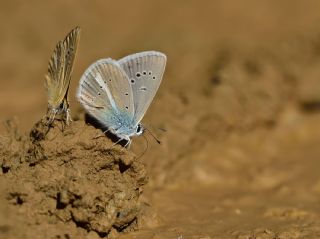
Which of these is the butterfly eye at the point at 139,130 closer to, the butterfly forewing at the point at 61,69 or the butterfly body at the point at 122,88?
the butterfly body at the point at 122,88

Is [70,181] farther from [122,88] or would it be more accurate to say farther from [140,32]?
[140,32]

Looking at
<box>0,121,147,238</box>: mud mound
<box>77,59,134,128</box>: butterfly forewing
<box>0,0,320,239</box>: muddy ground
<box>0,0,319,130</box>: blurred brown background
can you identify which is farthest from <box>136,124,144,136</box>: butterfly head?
<box>0,0,319,130</box>: blurred brown background

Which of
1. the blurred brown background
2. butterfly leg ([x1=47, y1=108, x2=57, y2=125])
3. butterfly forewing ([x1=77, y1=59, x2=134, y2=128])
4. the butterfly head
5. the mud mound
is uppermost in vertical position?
the blurred brown background

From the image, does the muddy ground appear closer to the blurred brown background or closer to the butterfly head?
the blurred brown background

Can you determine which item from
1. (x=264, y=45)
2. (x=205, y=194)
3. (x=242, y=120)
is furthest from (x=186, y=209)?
(x=264, y=45)

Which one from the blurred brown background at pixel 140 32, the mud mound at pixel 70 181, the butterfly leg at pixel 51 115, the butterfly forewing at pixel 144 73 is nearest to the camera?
the mud mound at pixel 70 181

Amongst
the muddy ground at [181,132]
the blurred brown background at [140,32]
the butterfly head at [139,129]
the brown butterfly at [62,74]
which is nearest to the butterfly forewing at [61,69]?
the brown butterfly at [62,74]

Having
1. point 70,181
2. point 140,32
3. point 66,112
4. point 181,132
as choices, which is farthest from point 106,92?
point 140,32
